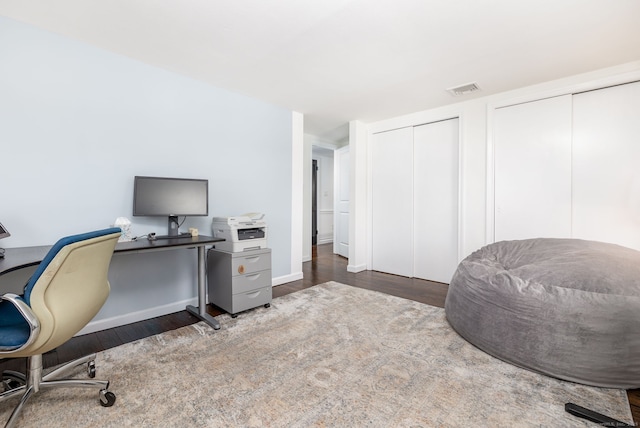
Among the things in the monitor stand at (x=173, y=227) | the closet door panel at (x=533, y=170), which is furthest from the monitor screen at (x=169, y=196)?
the closet door panel at (x=533, y=170)

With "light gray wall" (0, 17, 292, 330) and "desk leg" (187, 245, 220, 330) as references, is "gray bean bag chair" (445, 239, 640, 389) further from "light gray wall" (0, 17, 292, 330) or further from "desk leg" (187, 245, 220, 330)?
"light gray wall" (0, 17, 292, 330)

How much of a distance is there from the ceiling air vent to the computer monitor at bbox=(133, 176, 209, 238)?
9.97ft

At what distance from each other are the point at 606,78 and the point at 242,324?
14.1 feet

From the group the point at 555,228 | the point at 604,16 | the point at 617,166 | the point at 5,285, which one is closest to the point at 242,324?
the point at 5,285

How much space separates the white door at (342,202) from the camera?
6.12 meters

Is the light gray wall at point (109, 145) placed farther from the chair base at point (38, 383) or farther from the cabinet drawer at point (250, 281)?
the chair base at point (38, 383)

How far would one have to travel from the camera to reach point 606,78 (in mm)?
2832

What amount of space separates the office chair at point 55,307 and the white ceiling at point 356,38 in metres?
1.70

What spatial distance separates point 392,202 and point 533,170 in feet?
6.16

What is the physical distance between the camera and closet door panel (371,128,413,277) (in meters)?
4.42

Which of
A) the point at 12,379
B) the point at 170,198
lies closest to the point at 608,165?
the point at 170,198

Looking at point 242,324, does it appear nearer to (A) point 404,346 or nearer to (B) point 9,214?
(A) point 404,346

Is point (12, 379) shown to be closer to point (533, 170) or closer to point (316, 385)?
point (316, 385)

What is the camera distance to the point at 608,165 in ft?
9.40
